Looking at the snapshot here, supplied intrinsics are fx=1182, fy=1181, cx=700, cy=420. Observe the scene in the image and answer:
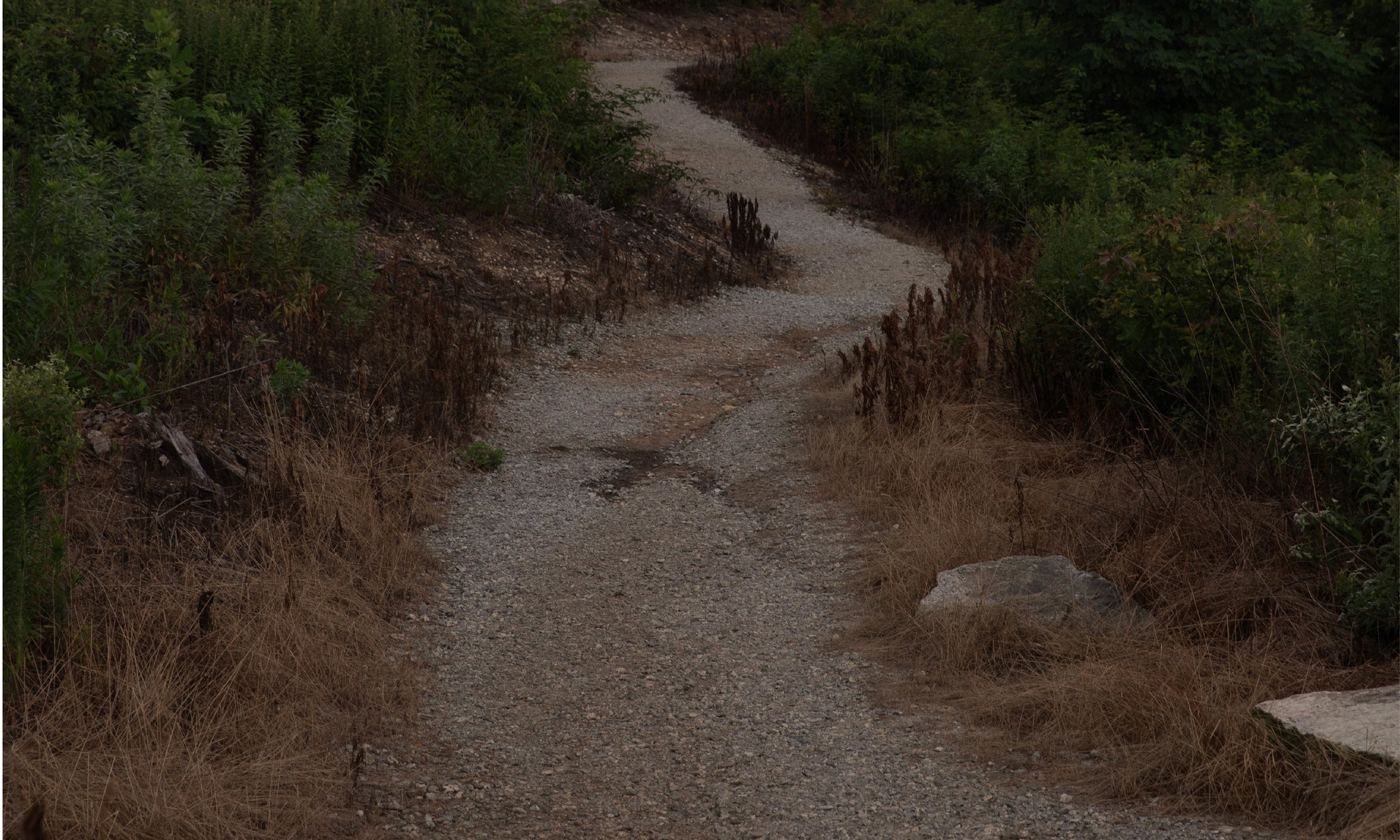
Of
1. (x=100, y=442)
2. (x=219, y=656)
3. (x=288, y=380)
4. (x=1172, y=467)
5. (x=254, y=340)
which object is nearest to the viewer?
(x=219, y=656)

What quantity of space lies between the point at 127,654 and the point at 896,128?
14340 mm

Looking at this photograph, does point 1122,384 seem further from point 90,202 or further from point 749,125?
point 749,125

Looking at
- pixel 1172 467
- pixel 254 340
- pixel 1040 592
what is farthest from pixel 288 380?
pixel 1172 467

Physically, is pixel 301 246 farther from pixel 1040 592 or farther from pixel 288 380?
pixel 1040 592

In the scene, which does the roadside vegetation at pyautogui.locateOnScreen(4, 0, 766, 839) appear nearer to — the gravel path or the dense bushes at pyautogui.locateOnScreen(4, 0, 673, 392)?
the dense bushes at pyautogui.locateOnScreen(4, 0, 673, 392)

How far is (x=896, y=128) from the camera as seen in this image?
16438mm

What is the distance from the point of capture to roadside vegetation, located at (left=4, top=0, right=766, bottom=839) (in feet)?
11.5

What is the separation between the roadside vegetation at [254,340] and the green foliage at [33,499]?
0.01m

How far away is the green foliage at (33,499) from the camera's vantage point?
3.27 metres

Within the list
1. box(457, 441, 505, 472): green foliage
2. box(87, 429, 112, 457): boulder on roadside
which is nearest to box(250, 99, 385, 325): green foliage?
box(457, 441, 505, 472): green foliage

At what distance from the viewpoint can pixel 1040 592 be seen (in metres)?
4.50

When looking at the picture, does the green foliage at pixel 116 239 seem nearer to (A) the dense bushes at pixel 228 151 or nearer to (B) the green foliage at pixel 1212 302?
(A) the dense bushes at pixel 228 151

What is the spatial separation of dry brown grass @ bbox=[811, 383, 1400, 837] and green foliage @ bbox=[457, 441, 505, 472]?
6.18 feet

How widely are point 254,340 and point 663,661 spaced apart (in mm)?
3088
